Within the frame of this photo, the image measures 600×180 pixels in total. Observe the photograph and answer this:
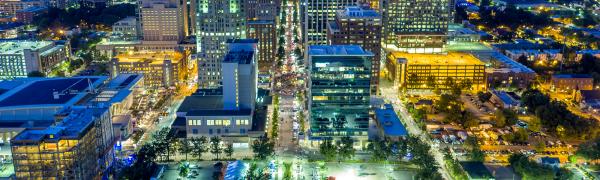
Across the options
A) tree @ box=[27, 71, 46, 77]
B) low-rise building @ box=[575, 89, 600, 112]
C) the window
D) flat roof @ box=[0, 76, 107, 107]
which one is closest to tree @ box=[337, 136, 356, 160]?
the window

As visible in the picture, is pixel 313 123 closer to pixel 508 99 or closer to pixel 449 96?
pixel 449 96

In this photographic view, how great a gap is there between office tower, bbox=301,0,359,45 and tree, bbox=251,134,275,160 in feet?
202

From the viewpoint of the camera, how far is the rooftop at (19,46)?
13600cm

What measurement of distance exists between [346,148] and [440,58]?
58847 mm

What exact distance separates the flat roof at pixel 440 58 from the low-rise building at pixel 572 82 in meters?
16.7

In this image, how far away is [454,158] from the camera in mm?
86250

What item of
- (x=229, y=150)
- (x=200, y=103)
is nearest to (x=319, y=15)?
(x=200, y=103)

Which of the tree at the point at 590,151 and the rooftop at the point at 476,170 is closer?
the rooftop at the point at 476,170

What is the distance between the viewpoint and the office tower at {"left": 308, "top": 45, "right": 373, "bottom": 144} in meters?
89.3

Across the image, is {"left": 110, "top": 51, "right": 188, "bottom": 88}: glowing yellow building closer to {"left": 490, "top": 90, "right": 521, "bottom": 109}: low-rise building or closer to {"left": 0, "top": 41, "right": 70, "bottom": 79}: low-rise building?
{"left": 0, "top": 41, "right": 70, "bottom": 79}: low-rise building

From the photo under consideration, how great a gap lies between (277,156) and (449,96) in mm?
41675

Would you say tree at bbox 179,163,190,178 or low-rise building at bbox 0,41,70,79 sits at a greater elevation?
low-rise building at bbox 0,41,70,79

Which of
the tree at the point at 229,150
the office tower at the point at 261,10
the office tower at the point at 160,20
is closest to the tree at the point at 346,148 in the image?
the tree at the point at 229,150

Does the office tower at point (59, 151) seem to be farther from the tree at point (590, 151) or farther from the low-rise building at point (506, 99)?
the low-rise building at point (506, 99)
